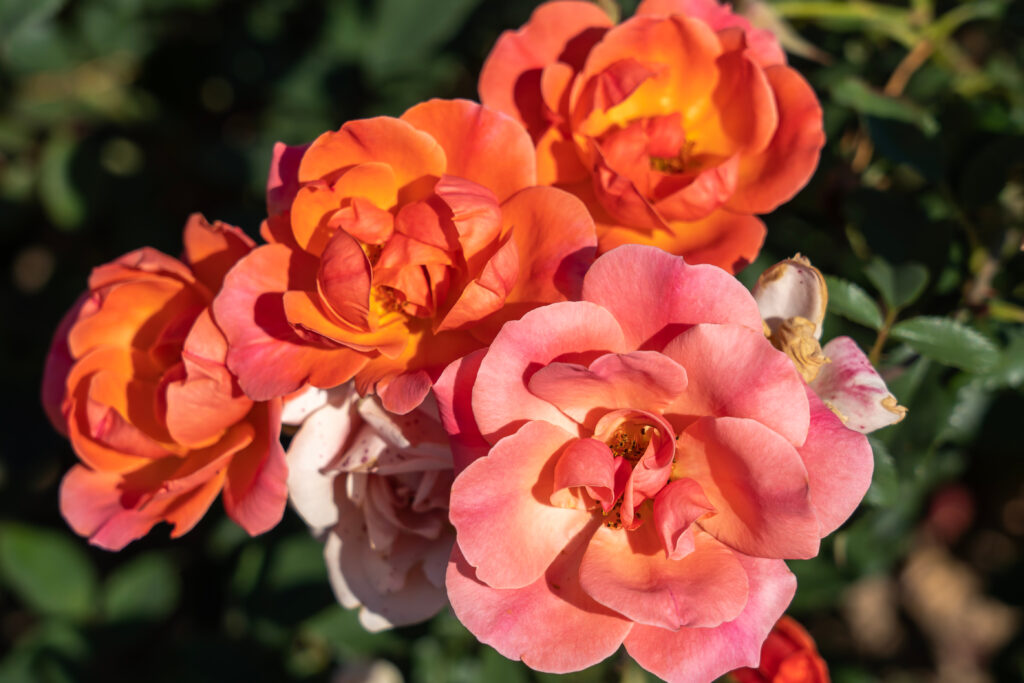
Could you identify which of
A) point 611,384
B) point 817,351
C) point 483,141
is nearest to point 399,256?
point 483,141

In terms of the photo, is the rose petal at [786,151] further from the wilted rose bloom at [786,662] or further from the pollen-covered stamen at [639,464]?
the wilted rose bloom at [786,662]

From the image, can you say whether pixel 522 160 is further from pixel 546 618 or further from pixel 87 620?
pixel 87 620

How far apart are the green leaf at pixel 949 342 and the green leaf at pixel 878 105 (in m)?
0.45

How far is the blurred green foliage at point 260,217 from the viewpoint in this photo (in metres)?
1.50

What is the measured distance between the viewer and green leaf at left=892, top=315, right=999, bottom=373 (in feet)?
4.18

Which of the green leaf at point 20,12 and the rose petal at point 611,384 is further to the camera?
the green leaf at point 20,12

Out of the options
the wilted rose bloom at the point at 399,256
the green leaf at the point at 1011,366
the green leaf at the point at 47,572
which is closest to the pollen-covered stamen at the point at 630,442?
the wilted rose bloom at the point at 399,256

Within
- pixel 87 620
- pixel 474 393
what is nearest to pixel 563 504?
pixel 474 393

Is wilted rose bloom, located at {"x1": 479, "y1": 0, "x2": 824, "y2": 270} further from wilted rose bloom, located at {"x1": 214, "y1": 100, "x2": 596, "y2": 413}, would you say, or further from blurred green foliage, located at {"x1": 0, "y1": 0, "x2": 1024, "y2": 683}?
blurred green foliage, located at {"x1": 0, "y1": 0, "x2": 1024, "y2": 683}

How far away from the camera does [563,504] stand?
3.39 feet

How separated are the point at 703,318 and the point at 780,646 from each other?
0.77m

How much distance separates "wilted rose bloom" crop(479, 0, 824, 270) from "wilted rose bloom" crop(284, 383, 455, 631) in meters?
0.41

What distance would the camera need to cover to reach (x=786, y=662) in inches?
55.5

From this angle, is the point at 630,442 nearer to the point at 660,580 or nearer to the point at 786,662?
the point at 660,580
